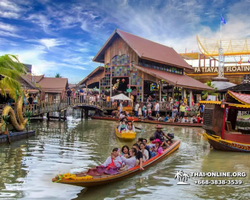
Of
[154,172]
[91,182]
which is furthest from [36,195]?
[154,172]

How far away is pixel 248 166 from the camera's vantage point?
1106 cm

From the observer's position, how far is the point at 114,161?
8.73 metres

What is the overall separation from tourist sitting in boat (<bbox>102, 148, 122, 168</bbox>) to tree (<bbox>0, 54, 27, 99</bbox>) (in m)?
9.04

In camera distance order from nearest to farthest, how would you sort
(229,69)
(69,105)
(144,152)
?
(144,152) < (69,105) < (229,69)

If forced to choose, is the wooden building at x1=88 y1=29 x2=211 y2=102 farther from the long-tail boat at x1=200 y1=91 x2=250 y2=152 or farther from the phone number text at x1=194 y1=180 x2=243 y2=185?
the phone number text at x1=194 y1=180 x2=243 y2=185

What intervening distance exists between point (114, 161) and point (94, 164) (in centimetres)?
231

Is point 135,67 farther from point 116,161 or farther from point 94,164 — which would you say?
point 116,161

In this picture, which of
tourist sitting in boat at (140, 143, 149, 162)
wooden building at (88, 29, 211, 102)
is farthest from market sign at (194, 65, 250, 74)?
tourist sitting in boat at (140, 143, 149, 162)

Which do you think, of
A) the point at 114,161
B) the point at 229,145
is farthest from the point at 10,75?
the point at 229,145

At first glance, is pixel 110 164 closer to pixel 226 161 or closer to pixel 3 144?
pixel 226 161

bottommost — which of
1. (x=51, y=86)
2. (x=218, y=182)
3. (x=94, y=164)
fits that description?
(x=218, y=182)

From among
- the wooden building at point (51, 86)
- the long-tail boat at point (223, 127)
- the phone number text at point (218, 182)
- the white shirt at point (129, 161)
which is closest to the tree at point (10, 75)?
the white shirt at point (129, 161)

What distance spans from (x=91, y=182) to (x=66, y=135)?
11249 millimetres

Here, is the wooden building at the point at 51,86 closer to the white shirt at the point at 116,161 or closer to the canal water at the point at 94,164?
the canal water at the point at 94,164
